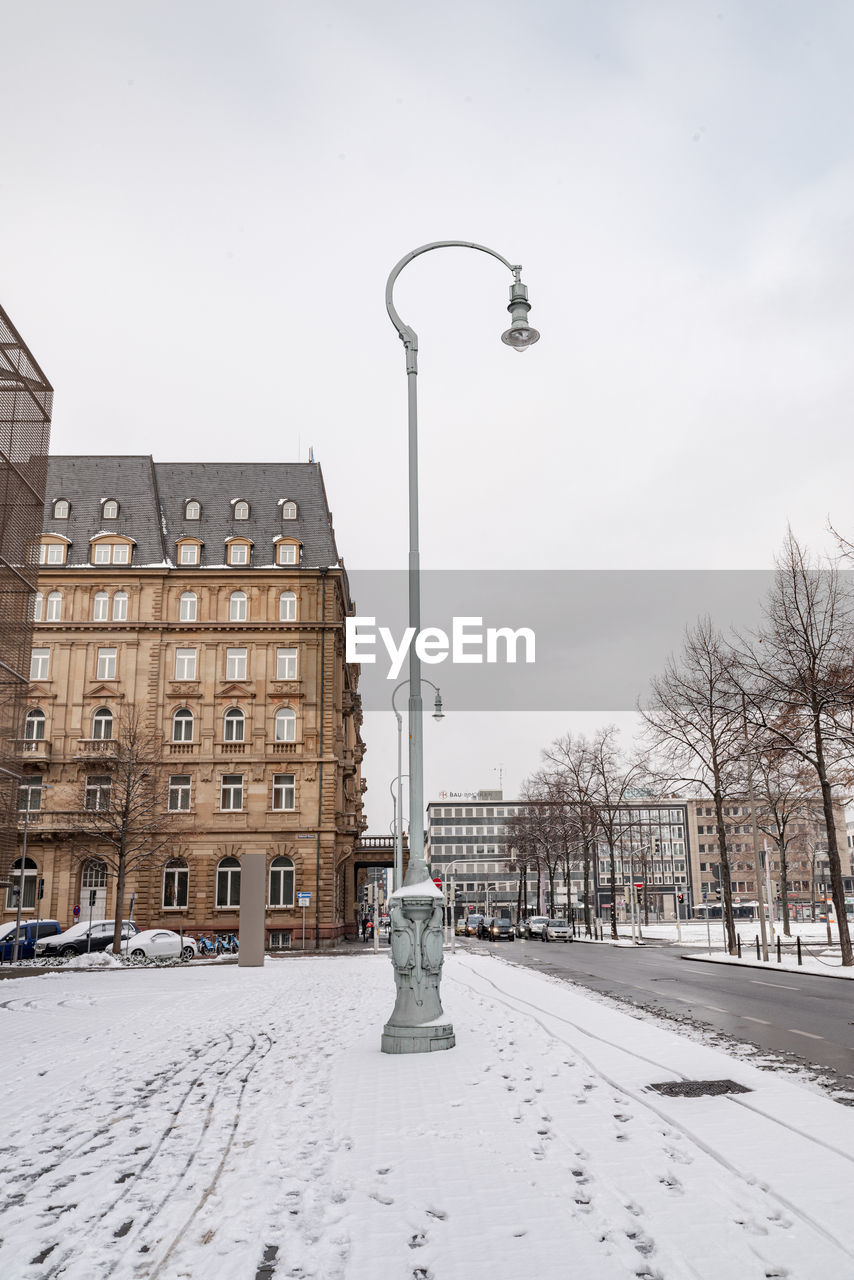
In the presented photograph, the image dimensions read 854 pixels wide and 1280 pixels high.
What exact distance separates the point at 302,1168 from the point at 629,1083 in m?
3.66

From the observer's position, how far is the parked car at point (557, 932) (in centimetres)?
5653

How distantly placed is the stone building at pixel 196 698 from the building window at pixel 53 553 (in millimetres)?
73

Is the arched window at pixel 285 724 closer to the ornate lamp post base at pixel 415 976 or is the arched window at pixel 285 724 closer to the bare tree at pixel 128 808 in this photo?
the bare tree at pixel 128 808

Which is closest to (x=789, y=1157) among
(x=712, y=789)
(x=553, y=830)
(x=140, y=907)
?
(x=712, y=789)

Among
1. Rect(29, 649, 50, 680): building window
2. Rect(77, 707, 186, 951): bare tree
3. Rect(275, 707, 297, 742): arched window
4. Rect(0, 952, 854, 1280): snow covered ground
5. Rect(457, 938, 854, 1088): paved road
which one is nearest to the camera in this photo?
Rect(0, 952, 854, 1280): snow covered ground

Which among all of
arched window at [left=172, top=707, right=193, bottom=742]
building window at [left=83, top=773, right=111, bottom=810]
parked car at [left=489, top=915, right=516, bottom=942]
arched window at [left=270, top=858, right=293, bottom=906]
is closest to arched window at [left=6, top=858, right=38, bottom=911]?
building window at [left=83, top=773, right=111, bottom=810]

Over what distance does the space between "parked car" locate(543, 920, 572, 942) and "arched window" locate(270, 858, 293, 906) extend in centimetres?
1558

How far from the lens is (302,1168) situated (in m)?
6.38

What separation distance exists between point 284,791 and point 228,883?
5.10 meters

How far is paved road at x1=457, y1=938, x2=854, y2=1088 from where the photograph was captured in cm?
1248

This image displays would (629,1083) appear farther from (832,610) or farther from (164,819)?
(164,819)

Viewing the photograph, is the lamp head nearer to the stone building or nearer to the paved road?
the paved road

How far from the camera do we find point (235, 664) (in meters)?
52.6

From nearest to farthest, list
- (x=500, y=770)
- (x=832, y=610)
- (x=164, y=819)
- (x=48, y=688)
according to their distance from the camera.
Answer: (x=832, y=610) → (x=164, y=819) → (x=48, y=688) → (x=500, y=770)
